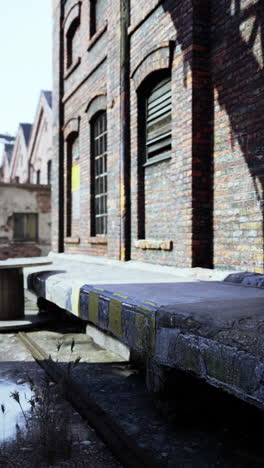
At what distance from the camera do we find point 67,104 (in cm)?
1043

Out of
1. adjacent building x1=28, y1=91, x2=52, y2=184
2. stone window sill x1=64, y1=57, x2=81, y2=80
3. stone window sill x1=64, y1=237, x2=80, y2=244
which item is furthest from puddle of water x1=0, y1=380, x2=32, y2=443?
adjacent building x1=28, y1=91, x2=52, y2=184

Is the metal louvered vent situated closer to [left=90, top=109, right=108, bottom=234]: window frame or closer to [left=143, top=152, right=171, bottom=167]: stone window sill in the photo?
[left=143, top=152, right=171, bottom=167]: stone window sill

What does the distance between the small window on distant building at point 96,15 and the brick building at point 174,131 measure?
21 mm

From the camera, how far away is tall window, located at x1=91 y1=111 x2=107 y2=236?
837cm

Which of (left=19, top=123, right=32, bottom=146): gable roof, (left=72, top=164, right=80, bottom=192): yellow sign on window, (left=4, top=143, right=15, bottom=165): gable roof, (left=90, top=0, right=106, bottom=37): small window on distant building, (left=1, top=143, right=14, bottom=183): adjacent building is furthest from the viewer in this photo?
(left=4, top=143, right=15, bottom=165): gable roof

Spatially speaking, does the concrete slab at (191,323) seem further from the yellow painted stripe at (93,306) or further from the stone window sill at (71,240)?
the stone window sill at (71,240)

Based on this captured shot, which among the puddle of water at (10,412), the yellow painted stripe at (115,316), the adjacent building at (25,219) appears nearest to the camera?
the puddle of water at (10,412)

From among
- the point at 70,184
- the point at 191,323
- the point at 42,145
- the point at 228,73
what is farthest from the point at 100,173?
the point at 42,145

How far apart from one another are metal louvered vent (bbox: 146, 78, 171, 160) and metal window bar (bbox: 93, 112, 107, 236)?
1.91m

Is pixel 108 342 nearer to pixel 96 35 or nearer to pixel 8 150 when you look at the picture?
pixel 96 35

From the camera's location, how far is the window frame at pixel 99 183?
834cm

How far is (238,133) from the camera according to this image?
4672 millimetres

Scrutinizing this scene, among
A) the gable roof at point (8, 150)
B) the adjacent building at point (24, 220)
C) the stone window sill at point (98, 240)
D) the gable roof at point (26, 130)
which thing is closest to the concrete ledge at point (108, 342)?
the stone window sill at point (98, 240)

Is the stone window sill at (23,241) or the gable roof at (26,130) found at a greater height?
the gable roof at (26,130)
